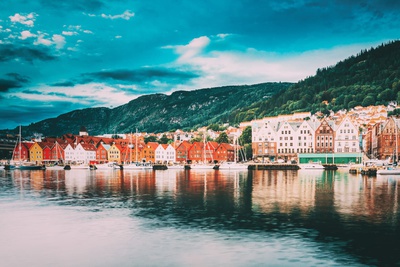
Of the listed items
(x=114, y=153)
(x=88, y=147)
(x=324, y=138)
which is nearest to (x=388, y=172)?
(x=324, y=138)

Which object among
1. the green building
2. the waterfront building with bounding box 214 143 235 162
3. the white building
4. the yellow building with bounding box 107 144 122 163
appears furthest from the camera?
the yellow building with bounding box 107 144 122 163

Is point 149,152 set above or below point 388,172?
above

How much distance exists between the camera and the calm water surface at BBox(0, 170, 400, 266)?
2034 cm

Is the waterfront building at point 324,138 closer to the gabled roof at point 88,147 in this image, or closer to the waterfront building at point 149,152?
the waterfront building at point 149,152

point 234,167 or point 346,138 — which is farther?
point 346,138

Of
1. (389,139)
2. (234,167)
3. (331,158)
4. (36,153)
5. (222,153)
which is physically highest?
(389,139)

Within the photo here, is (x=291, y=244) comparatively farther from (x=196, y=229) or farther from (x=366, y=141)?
(x=366, y=141)

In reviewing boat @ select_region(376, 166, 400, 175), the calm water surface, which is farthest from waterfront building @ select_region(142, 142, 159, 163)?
the calm water surface

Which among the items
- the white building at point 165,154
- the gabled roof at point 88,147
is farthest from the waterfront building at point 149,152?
the gabled roof at point 88,147

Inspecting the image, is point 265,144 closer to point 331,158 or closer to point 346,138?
point 331,158

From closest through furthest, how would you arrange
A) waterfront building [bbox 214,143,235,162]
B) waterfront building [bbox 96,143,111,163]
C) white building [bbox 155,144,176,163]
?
waterfront building [bbox 214,143,235,162]
white building [bbox 155,144,176,163]
waterfront building [bbox 96,143,111,163]

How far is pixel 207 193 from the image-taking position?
47562mm

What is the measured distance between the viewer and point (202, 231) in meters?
26.0

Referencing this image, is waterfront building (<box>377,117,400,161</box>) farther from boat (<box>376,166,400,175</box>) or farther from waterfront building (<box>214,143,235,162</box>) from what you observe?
waterfront building (<box>214,143,235,162</box>)
